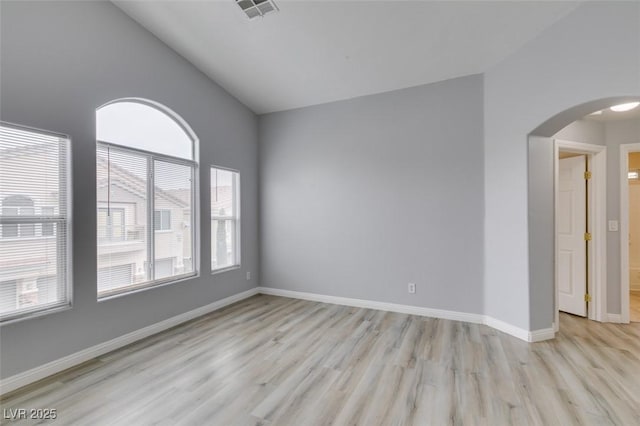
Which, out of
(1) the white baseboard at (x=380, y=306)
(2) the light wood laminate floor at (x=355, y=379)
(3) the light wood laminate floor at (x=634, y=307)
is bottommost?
(3) the light wood laminate floor at (x=634, y=307)

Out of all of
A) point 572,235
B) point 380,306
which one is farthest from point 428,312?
point 572,235

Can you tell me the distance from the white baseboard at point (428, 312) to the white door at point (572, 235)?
3.78 ft

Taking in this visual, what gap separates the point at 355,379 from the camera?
2377 millimetres

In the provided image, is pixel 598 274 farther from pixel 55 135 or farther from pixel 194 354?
pixel 55 135

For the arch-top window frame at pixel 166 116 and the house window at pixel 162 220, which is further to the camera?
the house window at pixel 162 220

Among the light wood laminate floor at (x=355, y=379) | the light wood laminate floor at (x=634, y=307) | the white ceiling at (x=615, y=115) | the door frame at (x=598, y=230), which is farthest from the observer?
the light wood laminate floor at (x=634, y=307)

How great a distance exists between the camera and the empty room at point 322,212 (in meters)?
2.24

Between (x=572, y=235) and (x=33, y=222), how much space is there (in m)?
6.09

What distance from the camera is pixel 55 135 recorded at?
2549 mm

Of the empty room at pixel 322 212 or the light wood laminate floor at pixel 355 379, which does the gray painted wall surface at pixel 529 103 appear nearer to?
the empty room at pixel 322 212

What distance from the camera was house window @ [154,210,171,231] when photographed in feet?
11.4

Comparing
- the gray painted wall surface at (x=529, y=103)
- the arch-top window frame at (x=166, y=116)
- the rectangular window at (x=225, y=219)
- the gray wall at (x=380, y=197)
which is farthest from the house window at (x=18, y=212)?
the gray painted wall surface at (x=529, y=103)

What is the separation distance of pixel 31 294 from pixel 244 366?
1933mm

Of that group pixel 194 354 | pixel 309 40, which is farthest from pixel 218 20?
pixel 194 354
